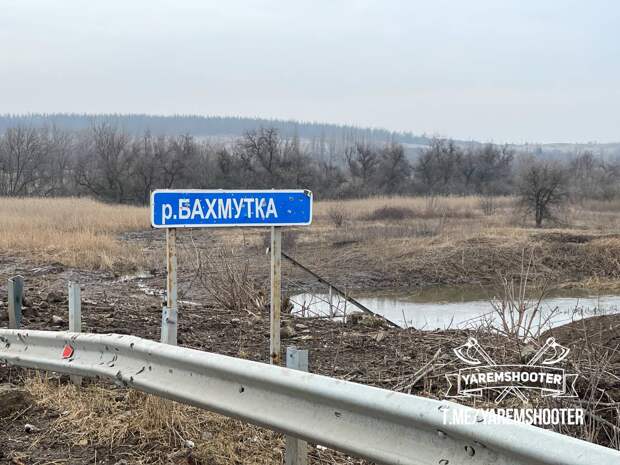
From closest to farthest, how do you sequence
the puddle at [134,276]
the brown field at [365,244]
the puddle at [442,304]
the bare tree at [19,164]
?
the puddle at [442,304] < the puddle at [134,276] < the brown field at [365,244] < the bare tree at [19,164]

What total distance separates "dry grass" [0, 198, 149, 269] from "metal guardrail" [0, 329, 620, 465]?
1545 cm

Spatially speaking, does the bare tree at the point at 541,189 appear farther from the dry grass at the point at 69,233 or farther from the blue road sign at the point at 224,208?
the blue road sign at the point at 224,208

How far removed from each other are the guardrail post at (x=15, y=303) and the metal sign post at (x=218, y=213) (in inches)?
84.4

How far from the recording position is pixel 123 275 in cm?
1819

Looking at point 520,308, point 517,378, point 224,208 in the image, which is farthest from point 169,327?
point 520,308

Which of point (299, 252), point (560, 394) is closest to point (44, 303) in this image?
point (560, 394)

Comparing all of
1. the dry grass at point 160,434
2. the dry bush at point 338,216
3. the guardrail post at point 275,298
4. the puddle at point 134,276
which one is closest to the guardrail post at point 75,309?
the dry grass at point 160,434

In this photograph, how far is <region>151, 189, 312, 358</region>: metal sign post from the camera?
4422 millimetres

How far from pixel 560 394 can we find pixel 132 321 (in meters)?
4.68

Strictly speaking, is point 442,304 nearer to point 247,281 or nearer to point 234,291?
point 247,281

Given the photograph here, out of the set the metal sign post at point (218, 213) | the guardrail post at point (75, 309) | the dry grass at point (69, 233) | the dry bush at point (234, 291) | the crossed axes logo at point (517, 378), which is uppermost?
the metal sign post at point (218, 213)

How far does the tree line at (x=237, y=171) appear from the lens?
177ft

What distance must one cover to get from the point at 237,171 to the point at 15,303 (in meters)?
53.4

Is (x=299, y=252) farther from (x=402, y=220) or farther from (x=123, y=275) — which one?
(x=402, y=220)
